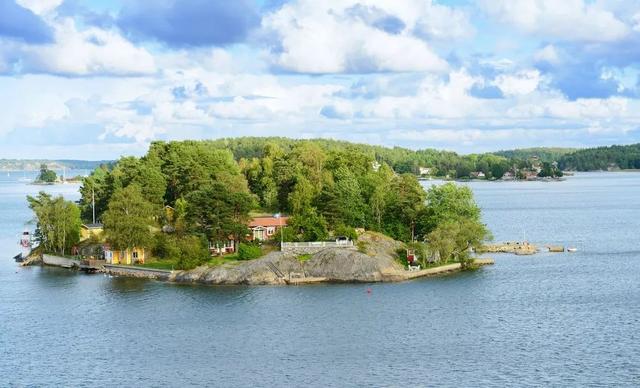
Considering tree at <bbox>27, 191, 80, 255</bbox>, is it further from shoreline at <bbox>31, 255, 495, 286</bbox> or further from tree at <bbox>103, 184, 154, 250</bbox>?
shoreline at <bbox>31, 255, 495, 286</bbox>

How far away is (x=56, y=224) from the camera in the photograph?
93.8m

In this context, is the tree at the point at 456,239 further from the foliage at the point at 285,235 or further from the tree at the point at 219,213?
the tree at the point at 219,213

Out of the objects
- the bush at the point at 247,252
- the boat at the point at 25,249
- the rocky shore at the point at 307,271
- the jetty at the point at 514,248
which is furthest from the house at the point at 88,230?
the jetty at the point at 514,248

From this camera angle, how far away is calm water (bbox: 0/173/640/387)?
46688mm

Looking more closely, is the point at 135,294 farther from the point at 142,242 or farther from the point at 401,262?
the point at 401,262

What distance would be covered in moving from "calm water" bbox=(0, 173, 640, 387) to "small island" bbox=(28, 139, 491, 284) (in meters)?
3.53

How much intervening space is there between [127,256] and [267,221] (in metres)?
14.8

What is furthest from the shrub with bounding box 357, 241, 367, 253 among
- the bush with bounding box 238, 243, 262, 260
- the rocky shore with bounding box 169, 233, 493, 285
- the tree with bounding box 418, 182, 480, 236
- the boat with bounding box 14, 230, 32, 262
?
the boat with bounding box 14, 230, 32, 262

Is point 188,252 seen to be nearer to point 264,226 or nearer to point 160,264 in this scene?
point 160,264

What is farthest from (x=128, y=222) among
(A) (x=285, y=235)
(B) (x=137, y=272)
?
(A) (x=285, y=235)

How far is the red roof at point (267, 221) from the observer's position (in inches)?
3430

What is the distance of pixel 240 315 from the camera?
2432 inches

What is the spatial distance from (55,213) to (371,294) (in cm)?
4258

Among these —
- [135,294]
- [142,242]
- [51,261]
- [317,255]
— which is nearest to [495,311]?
[317,255]
